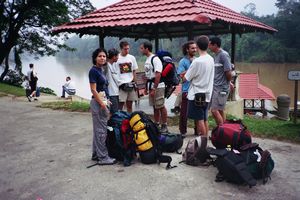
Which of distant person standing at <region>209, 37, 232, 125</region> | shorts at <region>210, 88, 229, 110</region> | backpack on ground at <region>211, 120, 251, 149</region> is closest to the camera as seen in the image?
backpack on ground at <region>211, 120, 251, 149</region>

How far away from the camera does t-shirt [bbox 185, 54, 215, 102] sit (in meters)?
4.83

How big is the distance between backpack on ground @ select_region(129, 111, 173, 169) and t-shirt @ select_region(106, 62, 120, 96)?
1.45 metres

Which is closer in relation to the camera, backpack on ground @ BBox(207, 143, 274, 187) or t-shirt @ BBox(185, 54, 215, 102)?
backpack on ground @ BBox(207, 143, 274, 187)

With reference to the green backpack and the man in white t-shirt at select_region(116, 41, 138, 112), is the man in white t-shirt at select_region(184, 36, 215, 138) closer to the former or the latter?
the green backpack

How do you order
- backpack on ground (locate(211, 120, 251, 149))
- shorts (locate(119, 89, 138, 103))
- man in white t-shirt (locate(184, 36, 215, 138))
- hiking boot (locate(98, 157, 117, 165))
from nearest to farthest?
backpack on ground (locate(211, 120, 251, 149)), hiking boot (locate(98, 157, 117, 165)), man in white t-shirt (locate(184, 36, 215, 138)), shorts (locate(119, 89, 138, 103))

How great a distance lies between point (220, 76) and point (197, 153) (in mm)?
1723

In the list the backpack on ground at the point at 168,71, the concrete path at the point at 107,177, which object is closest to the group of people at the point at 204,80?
the backpack on ground at the point at 168,71

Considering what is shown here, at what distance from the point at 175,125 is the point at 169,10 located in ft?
9.17

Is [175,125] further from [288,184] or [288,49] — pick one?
[288,49]

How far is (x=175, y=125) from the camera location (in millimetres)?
7113

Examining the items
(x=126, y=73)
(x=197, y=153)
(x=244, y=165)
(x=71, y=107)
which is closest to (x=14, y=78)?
(x=71, y=107)

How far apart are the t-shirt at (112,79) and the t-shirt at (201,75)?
1.55 m

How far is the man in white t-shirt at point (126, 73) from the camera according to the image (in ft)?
19.7

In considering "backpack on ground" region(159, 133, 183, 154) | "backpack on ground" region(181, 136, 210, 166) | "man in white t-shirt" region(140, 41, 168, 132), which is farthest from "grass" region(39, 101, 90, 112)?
"backpack on ground" region(181, 136, 210, 166)
